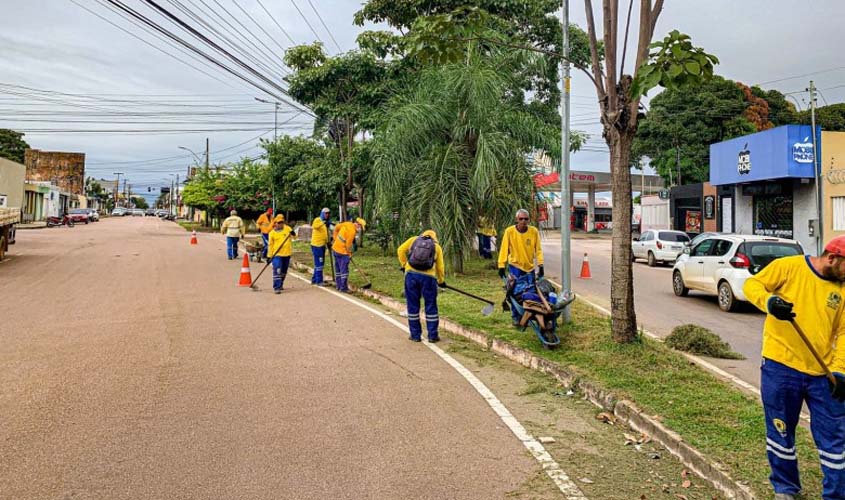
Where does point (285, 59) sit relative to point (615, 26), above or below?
above

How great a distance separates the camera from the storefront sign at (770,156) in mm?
23594

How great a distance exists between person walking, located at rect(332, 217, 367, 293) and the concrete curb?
189 inches

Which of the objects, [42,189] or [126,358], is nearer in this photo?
[126,358]

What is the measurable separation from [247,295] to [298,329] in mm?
4063

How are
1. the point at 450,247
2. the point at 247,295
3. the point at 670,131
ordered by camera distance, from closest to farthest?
1. the point at 247,295
2. the point at 450,247
3. the point at 670,131

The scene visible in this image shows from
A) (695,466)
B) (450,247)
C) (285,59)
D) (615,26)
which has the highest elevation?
(285,59)

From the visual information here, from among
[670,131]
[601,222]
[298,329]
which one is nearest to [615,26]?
[298,329]

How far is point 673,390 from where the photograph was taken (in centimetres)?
592

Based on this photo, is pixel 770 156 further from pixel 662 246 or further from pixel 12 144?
pixel 12 144

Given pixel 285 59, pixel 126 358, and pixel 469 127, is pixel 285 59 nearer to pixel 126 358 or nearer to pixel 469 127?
pixel 469 127

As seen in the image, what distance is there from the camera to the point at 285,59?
2358cm

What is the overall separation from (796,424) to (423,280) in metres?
5.52

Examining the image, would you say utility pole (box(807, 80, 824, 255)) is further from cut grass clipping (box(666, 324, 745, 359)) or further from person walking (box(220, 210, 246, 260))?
person walking (box(220, 210, 246, 260))

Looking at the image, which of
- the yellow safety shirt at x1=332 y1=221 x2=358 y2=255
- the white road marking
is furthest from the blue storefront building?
the white road marking
